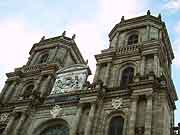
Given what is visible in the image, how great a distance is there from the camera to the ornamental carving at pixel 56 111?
1202 inches

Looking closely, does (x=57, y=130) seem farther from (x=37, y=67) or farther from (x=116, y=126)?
(x=37, y=67)

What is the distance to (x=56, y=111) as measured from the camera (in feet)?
101

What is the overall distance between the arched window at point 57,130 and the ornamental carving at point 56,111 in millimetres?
893

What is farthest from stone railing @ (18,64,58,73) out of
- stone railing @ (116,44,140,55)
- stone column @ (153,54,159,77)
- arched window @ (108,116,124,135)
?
arched window @ (108,116,124,135)

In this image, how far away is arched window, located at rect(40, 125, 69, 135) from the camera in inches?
1167

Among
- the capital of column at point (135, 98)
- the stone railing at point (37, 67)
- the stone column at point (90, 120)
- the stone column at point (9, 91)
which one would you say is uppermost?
the stone railing at point (37, 67)

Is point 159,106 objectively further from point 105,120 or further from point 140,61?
point 140,61

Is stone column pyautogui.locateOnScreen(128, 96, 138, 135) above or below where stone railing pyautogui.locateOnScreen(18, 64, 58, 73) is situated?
below

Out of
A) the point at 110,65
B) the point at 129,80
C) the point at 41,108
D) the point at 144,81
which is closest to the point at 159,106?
the point at 144,81

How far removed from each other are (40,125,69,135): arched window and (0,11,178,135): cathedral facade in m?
0.08

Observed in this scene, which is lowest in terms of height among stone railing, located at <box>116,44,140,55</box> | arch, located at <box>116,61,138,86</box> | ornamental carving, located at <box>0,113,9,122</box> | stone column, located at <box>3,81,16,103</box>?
ornamental carving, located at <box>0,113,9,122</box>

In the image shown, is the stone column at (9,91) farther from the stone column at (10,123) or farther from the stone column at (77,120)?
the stone column at (77,120)

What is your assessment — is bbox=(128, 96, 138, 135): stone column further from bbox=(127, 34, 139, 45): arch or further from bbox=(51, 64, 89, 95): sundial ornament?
bbox=(127, 34, 139, 45): arch

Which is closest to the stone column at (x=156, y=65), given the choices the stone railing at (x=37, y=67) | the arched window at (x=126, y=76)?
the arched window at (x=126, y=76)
